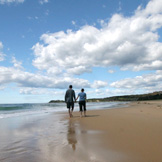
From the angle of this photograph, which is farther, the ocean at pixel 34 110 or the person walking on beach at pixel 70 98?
the ocean at pixel 34 110

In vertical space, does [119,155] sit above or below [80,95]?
below

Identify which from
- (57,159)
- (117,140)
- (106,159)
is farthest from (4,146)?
(117,140)

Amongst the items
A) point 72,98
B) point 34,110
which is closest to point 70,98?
point 72,98

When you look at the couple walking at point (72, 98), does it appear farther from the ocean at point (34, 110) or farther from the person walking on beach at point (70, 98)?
the ocean at point (34, 110)

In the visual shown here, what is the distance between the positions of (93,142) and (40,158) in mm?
1464

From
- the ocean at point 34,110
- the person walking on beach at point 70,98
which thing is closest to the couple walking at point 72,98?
the person walking on beach at point 70,98

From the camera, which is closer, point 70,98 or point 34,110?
point 70,98

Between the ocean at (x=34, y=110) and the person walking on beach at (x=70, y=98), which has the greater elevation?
the person walking on beach at (x=70, y=98)

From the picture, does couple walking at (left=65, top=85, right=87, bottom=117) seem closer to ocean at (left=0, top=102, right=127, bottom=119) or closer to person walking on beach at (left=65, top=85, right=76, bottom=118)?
person walking on beach at (left=65, top=85, right=76, bottom=118)

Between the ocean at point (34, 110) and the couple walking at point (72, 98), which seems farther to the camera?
the ocean at point (34, 110)

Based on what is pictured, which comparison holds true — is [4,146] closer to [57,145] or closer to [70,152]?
[57,145]

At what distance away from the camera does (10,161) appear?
2.86m

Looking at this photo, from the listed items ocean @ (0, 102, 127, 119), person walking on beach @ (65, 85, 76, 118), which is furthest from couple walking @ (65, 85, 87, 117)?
ocean @ (0, 102, 127, 119)

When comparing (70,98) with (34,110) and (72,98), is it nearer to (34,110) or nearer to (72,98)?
(72,98)
